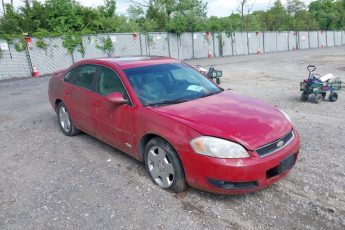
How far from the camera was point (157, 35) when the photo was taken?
2522cm

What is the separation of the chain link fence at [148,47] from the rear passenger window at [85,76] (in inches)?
544

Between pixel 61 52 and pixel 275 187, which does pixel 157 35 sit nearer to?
pixel 61 52

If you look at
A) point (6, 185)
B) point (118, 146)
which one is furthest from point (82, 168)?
point (6, 185)

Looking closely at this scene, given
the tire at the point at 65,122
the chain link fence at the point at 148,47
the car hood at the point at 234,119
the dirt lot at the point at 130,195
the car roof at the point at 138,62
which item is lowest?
the dirt lot at the point at 130,195

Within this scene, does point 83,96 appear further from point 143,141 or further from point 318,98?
point 318,98

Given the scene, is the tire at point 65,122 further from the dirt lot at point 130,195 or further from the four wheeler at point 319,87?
the four wheeler at point 319,87

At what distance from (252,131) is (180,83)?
1.46m

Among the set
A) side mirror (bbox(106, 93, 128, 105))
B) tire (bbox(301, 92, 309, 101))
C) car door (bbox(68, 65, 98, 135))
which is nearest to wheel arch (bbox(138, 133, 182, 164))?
side mirror (bbox(106, 93, 128, 105))

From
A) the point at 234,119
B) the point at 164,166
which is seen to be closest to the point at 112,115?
the point at 164,166

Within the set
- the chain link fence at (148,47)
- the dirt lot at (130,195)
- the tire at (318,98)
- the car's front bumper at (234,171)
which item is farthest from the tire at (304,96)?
the chain link fence at (148,47)

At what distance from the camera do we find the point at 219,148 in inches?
121

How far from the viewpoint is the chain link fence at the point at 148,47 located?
17.7 meters

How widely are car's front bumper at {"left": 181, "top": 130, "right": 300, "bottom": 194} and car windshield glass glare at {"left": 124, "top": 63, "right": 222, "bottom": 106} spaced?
39.0 inches

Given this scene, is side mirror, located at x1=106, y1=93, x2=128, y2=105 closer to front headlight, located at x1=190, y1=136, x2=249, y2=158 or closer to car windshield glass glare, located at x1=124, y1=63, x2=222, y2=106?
car windshield glass glare, located at x1=124, y1=63, x2=222, y2=106
